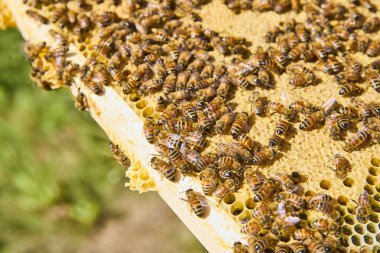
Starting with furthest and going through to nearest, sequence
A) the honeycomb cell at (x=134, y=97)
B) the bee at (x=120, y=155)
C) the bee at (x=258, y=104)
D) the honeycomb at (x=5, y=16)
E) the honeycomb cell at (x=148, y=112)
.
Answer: the honeycomb at (x=5, y=16), the bee at (x=120, y=155), the honeycomb cell at (x=134, y=97), the honeycomb cell at (x=148, y=112), the bee at (x=258, y=104)

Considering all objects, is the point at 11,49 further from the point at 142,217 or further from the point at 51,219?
the point at 142,217

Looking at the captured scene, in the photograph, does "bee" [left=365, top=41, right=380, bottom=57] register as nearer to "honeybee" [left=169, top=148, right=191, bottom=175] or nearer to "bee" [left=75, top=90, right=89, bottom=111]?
"honeybee" [left=169, top=148, right=191, bottom=175]

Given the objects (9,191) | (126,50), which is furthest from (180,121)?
(9,191)

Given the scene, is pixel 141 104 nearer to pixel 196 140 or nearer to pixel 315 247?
pixel 196 140

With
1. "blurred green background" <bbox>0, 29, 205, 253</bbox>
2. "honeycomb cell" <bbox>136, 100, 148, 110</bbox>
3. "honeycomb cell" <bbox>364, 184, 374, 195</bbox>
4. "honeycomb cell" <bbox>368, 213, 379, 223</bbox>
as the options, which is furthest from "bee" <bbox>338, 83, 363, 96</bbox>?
"blurred green background" <bbox>0, 29, 205, 253</bbox>

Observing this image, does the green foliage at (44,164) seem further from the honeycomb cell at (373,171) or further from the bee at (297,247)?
the honeycomb cell at (373,171)

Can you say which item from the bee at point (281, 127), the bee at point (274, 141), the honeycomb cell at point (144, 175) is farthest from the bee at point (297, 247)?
the honeycomb cell at point (144, 175)
